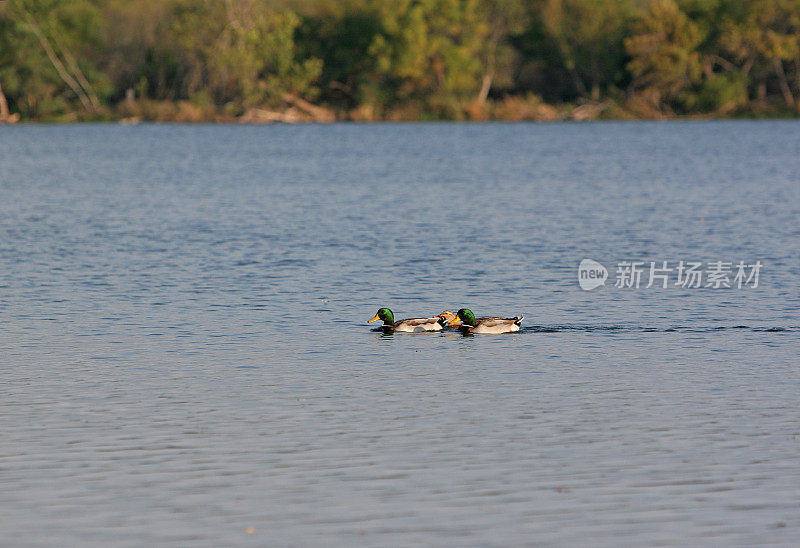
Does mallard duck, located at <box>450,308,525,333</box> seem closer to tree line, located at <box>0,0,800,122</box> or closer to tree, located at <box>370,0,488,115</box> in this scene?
tree line, located at <box>0,0,800,122</box>

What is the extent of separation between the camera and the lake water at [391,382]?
34.3ft

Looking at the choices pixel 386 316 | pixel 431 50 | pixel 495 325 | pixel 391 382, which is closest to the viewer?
pixel 391 382

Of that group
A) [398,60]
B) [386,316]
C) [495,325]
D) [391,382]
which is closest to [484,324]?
[495,325]

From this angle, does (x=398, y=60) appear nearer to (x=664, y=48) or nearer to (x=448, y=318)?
(x=664, y=48)

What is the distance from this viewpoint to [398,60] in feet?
402

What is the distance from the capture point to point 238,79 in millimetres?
124188

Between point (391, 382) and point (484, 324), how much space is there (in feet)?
11.4

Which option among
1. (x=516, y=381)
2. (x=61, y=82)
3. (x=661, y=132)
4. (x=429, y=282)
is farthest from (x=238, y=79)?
(x=516, y=381)

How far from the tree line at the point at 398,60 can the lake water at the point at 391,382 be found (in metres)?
84.3

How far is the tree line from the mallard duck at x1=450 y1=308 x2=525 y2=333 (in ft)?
339

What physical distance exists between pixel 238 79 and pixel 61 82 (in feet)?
59.5

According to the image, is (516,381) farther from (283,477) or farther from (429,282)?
(429,282)

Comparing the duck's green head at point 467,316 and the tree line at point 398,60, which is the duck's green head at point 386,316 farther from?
the tree line at point 398,60

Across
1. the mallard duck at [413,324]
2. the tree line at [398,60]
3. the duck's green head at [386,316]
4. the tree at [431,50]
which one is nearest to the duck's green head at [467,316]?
the mallard duck at [413,324]
